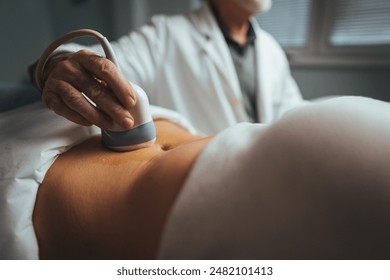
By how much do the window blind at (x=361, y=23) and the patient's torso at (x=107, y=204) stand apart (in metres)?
1.37

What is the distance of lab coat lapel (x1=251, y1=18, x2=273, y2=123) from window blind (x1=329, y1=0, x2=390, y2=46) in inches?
20.4

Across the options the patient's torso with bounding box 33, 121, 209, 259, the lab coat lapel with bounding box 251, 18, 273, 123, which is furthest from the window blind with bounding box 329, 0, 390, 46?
the patient's torso with bounding box 33, 121, 209, 259

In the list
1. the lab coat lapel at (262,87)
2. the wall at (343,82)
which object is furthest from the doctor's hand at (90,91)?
the wall at (343,82)

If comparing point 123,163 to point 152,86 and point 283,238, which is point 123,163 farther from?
point 152,86

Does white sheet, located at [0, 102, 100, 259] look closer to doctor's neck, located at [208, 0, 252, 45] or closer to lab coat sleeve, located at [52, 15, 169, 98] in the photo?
lab coat sleeve, located at [52, 15, 169, 98]

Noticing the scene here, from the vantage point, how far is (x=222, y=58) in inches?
41.7

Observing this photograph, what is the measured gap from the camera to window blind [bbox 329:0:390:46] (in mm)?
1336

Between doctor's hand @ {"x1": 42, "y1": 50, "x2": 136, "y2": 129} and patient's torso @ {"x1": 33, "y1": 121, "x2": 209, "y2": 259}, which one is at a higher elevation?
doctor's hand @ {"x1": 42, "y1": 50, "x2": 136, "y2": 129}

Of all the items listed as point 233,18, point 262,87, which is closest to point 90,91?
point 262,87

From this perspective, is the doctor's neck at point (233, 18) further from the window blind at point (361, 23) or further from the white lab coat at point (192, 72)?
the window blind at point (361, 23)

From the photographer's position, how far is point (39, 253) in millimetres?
411

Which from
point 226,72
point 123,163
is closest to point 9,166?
point 123,163

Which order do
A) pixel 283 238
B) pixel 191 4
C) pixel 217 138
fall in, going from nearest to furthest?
pixel 283 238
pixel 217 138
pixel 191 4

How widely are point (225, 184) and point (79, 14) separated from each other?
0.90 m
